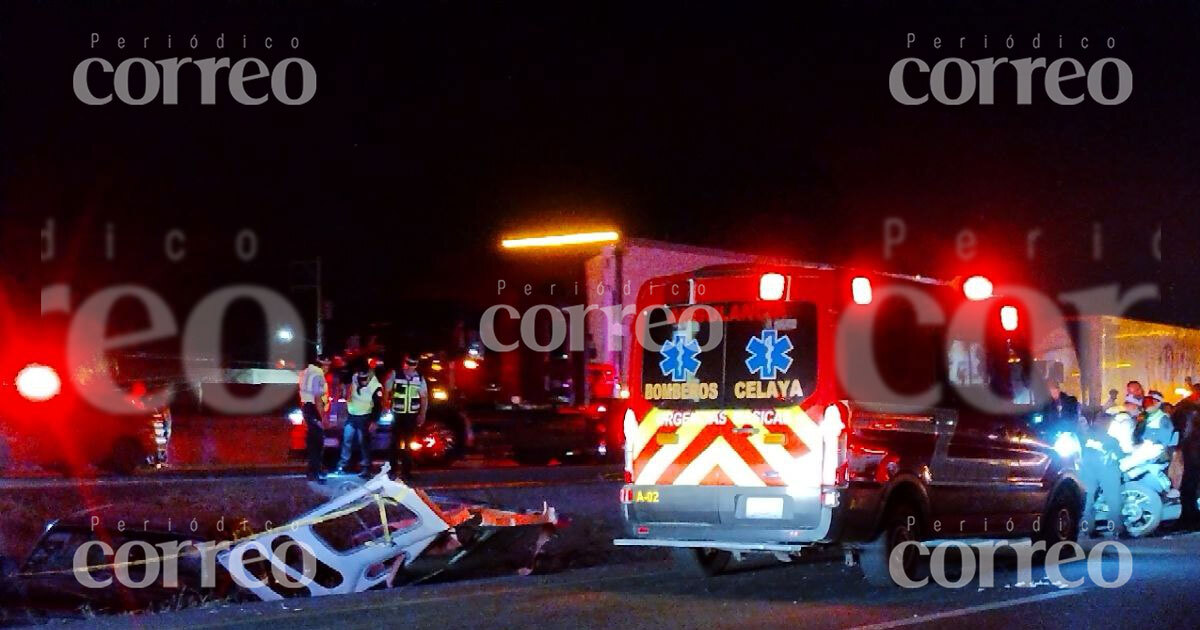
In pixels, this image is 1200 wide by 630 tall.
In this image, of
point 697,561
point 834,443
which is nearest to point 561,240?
point 697,561

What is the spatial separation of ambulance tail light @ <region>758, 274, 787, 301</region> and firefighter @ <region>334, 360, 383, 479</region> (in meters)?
6.23

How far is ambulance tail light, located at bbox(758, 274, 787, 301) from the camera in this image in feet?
32.0

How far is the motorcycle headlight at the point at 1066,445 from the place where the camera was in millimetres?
11930

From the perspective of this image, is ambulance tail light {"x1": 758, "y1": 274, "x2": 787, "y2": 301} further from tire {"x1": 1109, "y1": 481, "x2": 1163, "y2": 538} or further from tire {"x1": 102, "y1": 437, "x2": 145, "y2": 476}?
tire {"x1": 102, "y1": 437, "x2": 145, "y2": 476}

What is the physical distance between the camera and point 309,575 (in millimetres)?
10945

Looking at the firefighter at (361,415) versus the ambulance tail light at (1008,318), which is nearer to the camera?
the ambulance tail light at (1008,318)

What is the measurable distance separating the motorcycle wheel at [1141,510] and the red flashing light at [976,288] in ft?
16.0

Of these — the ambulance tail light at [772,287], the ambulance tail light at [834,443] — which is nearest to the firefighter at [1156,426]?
the ambulance tail light at [834,443]

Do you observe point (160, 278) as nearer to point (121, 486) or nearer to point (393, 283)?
point (393, 283)

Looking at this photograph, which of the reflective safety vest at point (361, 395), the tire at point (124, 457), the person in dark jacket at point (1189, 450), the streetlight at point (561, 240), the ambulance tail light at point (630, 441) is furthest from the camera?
the streetlight at point (561, 240)

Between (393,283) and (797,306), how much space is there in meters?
17.4

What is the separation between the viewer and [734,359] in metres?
9.94

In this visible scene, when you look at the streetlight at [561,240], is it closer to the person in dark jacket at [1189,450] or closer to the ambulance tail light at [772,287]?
the person in dark jacket at [1189,450]

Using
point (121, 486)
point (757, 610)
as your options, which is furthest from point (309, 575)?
point (757, 610)
